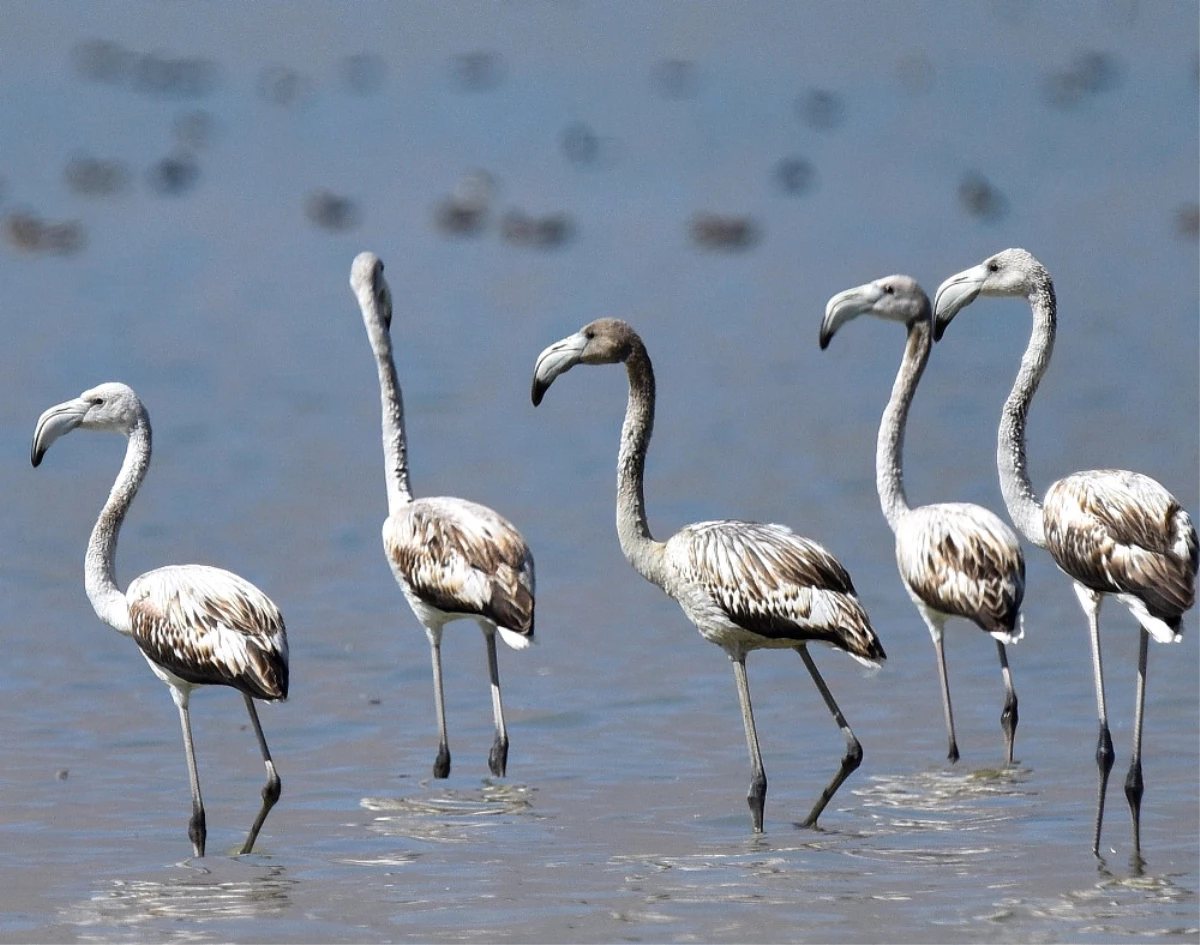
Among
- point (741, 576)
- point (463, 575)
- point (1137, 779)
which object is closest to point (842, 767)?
point (741, 576)

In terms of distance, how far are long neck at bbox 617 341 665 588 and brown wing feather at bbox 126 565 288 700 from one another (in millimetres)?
1429

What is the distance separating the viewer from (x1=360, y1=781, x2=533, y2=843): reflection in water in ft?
28.0

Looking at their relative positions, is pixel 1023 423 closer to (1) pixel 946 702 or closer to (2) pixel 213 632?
(1) pixel 946 702

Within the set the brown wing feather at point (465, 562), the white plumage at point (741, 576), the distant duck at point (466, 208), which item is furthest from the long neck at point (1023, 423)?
the distant duck at point (466, 208)

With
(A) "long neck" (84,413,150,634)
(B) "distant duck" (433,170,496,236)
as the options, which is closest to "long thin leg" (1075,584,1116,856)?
(A) "long neck" (84,413,150,634)

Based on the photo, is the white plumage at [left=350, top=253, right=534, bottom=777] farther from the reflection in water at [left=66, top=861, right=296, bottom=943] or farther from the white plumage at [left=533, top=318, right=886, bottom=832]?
the reflection in water at [left=66, top=861, right=296, bottom=943]

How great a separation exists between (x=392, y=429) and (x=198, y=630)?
2.98m

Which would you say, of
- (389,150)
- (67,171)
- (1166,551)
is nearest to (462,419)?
(1166,551)

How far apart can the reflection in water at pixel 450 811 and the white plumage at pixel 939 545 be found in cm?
192

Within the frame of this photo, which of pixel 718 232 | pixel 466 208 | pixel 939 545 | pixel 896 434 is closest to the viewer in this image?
pixel 939 545

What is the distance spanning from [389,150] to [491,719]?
53.0 metres

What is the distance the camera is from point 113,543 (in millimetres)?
9055

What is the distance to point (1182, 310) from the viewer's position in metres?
31.4

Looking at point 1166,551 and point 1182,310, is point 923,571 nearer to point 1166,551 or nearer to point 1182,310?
point 1166,551
